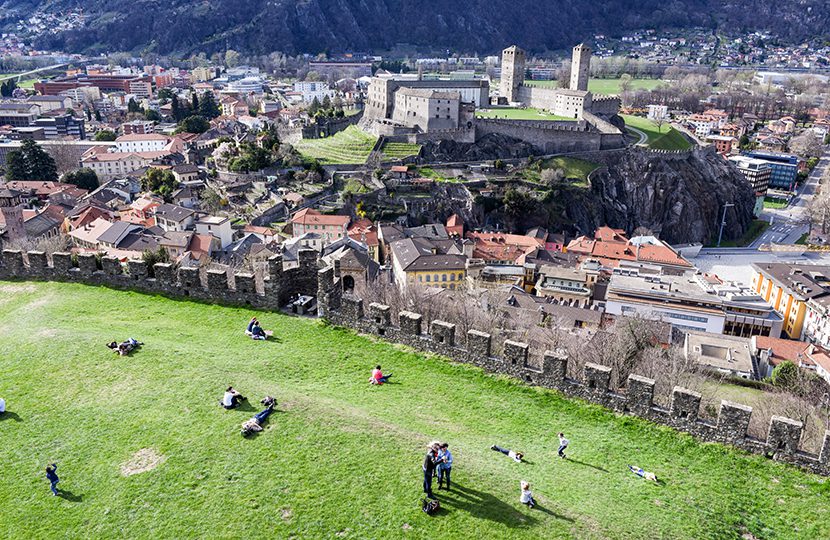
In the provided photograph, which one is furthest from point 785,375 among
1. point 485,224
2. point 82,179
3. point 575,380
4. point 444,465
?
point 82,179

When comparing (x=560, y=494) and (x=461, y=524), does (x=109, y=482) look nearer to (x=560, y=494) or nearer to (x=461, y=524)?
(x=461, y=524)

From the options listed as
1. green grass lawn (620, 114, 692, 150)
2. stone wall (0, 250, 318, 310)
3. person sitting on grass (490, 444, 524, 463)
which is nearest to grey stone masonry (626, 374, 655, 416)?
person sitting on grass (490, 444, 524, 463)

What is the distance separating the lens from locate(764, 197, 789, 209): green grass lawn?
334ft

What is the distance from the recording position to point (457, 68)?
186 meters

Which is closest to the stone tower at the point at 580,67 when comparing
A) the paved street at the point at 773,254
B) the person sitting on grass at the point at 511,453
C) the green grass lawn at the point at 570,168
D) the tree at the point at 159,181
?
the green grass lawn at the point at 570,168

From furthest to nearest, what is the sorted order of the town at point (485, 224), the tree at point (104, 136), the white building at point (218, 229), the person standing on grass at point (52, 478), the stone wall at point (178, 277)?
the tree at point (104, 136)
the white building at point (218, 229)
the stone wall at point (178, 277)
the town at point (485, 224)
the person standing on grass at point (52, 478)

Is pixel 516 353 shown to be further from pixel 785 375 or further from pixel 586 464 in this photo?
pixel 785 375

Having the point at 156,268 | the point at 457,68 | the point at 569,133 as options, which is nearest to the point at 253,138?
the point at 569,133

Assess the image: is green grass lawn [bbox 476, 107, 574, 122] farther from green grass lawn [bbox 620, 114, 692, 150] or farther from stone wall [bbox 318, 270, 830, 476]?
stone wall [bbox 318, 270, 830, 476]

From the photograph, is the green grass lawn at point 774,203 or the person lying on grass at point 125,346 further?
the green grass lawn at point 774,203

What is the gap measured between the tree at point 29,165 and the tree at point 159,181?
1415 centimetres

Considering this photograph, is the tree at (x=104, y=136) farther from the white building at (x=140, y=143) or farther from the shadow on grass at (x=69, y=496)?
the shadow on grass at (x=69, y=496)

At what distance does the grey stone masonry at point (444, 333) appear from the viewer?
48.3 feet

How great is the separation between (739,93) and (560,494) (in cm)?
17819
